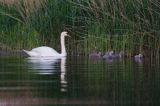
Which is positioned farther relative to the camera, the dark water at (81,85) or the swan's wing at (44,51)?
the swan's wing at (44,51)

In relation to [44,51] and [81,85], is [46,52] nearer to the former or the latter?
[44,51]

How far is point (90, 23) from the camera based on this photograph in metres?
24.3

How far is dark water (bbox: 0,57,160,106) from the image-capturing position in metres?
11.4

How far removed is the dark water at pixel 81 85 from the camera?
1141 cm

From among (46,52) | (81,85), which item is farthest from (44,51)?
(81,85)

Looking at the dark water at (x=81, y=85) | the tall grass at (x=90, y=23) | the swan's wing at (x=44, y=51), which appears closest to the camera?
the dark water at (x=81, y=85)

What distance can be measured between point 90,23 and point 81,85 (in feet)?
35.5

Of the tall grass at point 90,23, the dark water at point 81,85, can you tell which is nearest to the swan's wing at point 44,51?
the tall grass at point 90,23

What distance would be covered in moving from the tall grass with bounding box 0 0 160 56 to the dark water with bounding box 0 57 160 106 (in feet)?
10.5

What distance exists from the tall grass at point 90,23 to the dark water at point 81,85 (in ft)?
10.5

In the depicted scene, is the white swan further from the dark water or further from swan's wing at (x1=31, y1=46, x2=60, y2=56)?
the dark water

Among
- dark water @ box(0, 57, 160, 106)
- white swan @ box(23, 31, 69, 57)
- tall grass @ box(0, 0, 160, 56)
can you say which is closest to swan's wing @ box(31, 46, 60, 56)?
white swan @ box(23, 31, 69, 57)

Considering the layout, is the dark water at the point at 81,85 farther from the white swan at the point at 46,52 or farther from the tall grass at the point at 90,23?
the white swan at the point at 46,52

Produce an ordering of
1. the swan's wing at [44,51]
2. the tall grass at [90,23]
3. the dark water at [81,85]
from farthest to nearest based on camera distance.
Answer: the swan's wing at [44,51]
the tall grass at [90,23]
the dark water at [81,85]
